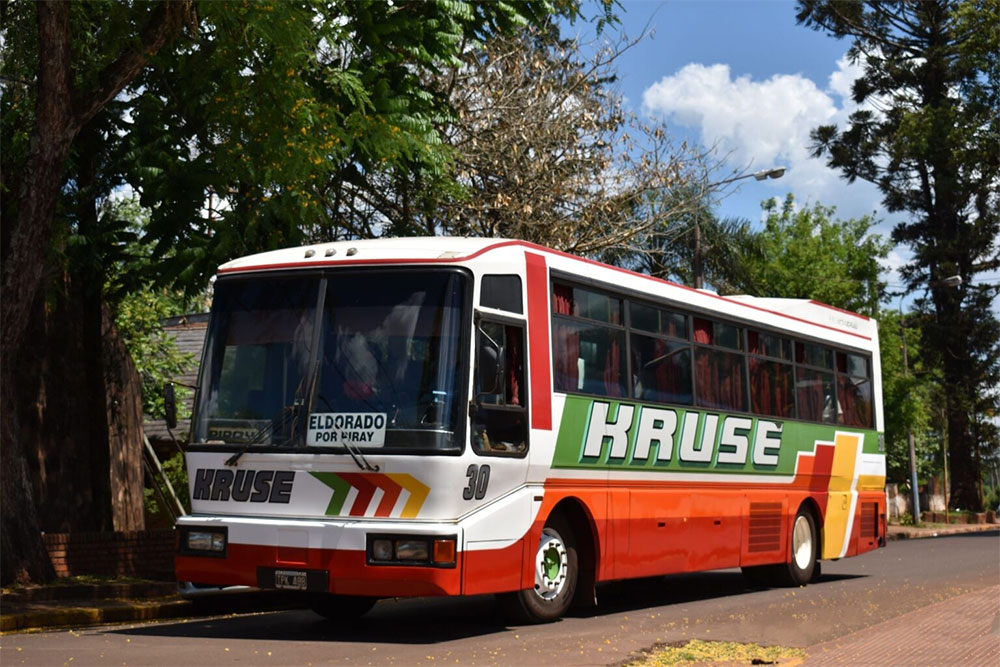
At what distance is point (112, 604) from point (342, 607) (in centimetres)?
288

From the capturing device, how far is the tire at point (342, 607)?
13305mm

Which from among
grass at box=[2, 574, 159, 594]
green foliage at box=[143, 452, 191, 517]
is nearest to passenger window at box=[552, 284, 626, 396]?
grass at box=[2, 574, 159, 594]

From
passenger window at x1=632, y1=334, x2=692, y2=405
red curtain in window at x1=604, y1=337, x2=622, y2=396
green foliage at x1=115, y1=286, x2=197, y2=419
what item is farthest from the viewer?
green foliage at x1=115, y1=286, x2=197, y2=419

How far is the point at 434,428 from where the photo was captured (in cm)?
1129

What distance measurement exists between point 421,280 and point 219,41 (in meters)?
4.82

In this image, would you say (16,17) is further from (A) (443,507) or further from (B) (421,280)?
(A) (443,507)

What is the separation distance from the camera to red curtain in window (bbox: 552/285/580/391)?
1298cm

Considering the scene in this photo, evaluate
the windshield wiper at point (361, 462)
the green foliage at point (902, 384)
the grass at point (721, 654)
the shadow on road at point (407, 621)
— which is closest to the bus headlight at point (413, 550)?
the windshield wiper at point (361, 462)

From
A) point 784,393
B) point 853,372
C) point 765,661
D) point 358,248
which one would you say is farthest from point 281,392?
point 853,372

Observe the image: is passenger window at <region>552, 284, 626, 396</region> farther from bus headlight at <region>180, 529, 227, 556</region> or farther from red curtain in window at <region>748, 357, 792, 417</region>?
red curtain in window at <region>748, 357, 792, 417</region>

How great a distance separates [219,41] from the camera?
15.0m

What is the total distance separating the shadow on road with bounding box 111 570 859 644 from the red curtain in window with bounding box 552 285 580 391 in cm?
230

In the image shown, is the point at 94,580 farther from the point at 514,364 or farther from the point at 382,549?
the point at 514,364

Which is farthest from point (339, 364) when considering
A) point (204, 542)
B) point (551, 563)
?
point (551, 563)
